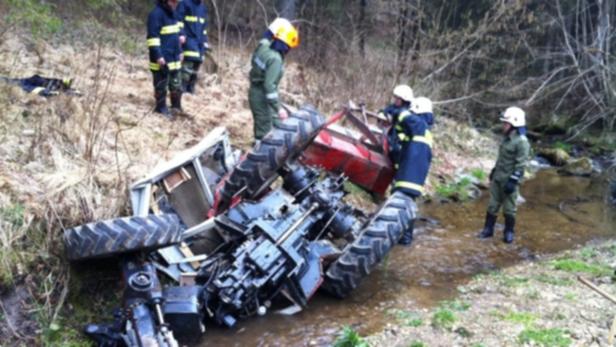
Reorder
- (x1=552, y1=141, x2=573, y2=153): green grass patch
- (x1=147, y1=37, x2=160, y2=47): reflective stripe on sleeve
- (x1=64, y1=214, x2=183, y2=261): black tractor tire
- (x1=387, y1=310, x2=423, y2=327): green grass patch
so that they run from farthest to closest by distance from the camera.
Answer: (x1=552, y1=141, x2=573, y2=153): green grass patch, (x1=147, y1=37, x2=160, y2=47): reflective stripe on sleeve, (x1=387, y1=310, x2=423, y2=327): green grass patch, (x1=64, y1=214, x2=183, y2=261): black tractor tire

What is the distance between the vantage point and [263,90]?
23.3 ft

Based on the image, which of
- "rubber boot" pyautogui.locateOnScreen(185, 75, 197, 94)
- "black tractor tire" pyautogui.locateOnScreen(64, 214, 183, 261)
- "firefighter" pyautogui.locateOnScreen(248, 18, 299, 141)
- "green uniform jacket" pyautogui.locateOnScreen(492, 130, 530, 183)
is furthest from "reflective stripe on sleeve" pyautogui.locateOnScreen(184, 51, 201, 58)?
"black tractor tire" pyautogui.locateOnScreen(64, 214, 183, 261)

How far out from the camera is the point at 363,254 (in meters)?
5.19

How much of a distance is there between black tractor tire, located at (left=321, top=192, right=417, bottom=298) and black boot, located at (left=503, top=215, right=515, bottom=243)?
10.4ft

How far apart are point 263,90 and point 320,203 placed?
2.27 meters

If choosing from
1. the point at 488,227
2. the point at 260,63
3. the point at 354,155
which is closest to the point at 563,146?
the point at 488,227

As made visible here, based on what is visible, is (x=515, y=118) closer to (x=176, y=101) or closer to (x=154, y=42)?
(x=176, y=101)

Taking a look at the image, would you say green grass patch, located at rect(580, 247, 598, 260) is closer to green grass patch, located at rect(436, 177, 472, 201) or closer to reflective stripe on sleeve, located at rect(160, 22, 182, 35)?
green grass patch, located at rect(436, 177, 472, 201)

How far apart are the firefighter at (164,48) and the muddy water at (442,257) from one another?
388 cm

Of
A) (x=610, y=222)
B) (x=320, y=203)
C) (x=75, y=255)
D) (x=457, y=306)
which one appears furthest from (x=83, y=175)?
(x=610, y=222)

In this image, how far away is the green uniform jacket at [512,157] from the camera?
774cm

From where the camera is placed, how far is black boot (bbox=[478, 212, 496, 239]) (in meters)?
8.16

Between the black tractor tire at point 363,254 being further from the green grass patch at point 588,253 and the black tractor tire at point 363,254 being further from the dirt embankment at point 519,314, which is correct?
the green grass patch at point 588,253

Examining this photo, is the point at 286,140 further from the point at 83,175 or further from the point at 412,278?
the point at 412,278
